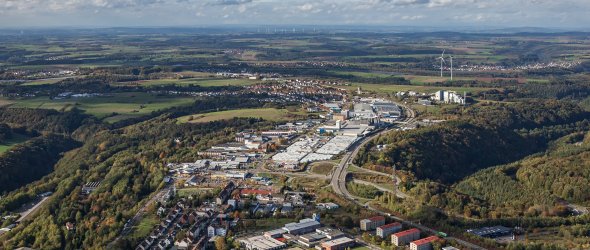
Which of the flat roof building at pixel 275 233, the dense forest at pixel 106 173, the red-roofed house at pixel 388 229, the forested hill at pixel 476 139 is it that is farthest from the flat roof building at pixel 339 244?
the forested hill at pixel 476 139

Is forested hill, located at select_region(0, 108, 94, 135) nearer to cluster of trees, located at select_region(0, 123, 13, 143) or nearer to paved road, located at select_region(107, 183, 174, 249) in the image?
cluster of trees, located at select_region(0, 123, 13, 143)

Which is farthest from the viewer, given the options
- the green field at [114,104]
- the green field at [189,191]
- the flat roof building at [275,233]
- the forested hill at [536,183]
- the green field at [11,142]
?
the green field at [114,104]

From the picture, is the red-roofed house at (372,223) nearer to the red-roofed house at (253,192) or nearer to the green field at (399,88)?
the red-roofed house at (253,192)

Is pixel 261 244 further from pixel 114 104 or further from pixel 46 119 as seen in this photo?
pixel 114 104

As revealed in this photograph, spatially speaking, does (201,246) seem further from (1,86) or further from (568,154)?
(1,86)

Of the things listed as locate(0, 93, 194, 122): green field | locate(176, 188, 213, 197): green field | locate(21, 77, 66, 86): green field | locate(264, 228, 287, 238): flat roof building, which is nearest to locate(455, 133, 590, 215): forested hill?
locate(264, 228, 287, 238): flat roof building

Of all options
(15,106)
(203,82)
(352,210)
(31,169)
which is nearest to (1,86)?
(15,106)
